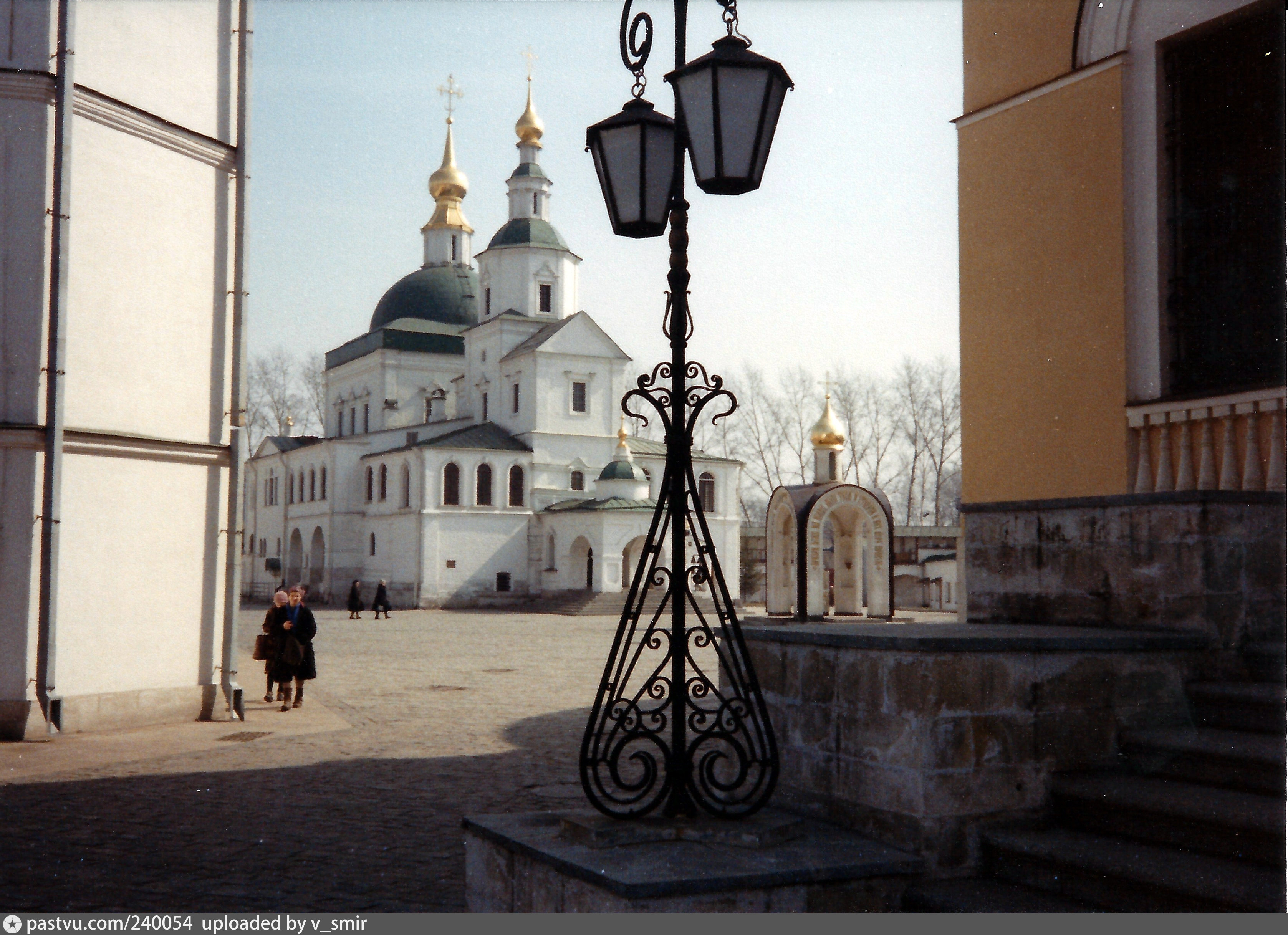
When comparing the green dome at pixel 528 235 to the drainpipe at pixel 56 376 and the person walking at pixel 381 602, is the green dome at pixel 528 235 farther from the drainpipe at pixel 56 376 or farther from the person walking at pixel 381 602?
the drainpipe at pixel 56 376

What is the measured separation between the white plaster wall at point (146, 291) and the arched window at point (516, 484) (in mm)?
39023

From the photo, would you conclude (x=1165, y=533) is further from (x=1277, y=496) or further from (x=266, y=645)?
(x=266, y=645)

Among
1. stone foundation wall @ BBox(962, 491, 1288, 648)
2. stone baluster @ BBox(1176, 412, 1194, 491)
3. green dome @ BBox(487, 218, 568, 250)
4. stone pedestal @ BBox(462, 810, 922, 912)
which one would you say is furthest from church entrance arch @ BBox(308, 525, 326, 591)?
stone pedestal @ BBox(462, 810, 922, 912)

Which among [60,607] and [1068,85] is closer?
[1068,85]

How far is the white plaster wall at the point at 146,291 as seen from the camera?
485 inches

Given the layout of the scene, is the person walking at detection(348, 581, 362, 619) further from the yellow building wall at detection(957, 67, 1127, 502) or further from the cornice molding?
the yellow building wall at detection(957, 67, 1127, 502)

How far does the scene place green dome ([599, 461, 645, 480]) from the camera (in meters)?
50.5

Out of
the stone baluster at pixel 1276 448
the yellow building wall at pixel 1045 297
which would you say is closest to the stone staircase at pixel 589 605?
the yellow building wall at pixel 1045 297

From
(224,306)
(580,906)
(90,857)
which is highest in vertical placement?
(224,306)

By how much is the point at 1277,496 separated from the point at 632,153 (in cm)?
312

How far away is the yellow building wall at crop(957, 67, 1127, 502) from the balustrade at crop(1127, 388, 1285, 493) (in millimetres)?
159

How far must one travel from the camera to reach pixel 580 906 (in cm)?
442

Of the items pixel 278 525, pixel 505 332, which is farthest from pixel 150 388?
pixel 278 525

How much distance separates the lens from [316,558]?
6038 cm
